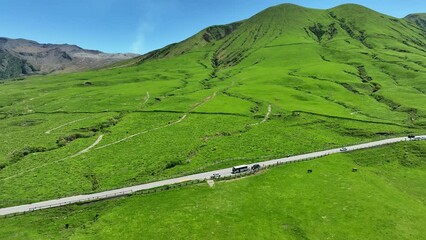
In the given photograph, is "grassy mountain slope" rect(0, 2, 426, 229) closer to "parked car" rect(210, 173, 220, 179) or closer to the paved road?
the paved road

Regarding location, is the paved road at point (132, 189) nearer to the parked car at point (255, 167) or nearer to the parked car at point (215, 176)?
the parked car at point (215, 176)

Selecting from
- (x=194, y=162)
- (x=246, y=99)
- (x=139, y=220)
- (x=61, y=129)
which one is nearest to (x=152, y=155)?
(x=194, y=162)

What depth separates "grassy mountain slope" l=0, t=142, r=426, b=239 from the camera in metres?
60.2

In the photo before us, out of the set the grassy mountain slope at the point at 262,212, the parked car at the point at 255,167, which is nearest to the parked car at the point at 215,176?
the grassy mountain slope at the point at 262,212

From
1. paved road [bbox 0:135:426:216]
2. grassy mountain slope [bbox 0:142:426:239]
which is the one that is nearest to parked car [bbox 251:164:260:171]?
grassy mountain slope [bbox 0:142:426:239]

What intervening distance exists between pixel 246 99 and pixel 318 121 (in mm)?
46244

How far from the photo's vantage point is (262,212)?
6619 cm

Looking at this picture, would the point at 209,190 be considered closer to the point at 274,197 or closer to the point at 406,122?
the point at 274,197

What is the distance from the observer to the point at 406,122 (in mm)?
A: 129375

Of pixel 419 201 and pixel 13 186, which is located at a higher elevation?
pixel 13 186

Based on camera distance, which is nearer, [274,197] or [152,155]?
[274,197]

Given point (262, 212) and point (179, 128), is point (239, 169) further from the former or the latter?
point (179, 128)

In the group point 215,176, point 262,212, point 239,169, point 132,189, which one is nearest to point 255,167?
point 239,169

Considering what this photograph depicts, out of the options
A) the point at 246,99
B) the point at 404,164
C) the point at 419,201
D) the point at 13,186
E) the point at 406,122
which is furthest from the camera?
the point at 246,99
